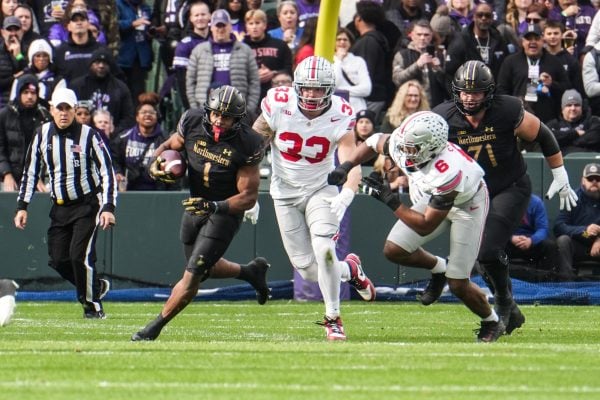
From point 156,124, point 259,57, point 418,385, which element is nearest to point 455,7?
point 259,57

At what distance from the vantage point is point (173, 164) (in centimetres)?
927

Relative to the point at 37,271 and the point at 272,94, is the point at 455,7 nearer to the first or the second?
the point at 37,271

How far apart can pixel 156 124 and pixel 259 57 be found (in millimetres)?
1551

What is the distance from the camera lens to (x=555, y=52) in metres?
15.4

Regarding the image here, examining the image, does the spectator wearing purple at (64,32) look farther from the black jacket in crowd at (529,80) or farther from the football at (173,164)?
the football at (173,164)

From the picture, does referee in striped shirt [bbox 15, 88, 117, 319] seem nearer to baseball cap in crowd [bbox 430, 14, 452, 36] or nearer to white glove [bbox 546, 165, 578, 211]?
white glove [bbox 546, 165, 578, 211]

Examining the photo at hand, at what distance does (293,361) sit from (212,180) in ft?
7.17

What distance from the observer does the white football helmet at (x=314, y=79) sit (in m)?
9.33

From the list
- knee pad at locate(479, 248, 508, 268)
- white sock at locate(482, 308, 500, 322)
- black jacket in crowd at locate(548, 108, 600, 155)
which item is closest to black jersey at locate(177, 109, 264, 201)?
knee pad at locate(479, 248, 508, 268)

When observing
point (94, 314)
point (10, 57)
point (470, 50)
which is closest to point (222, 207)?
point (94, 314)

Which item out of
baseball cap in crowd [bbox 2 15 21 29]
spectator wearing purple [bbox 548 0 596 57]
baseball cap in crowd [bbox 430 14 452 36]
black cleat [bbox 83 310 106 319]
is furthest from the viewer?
spectator wearing purple [bbox 548 0 596 57]

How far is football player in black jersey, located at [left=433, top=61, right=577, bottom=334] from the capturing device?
9414mm

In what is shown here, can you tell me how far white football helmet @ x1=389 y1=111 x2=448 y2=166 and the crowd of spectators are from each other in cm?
526

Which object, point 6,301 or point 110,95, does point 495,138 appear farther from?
point 110,95
